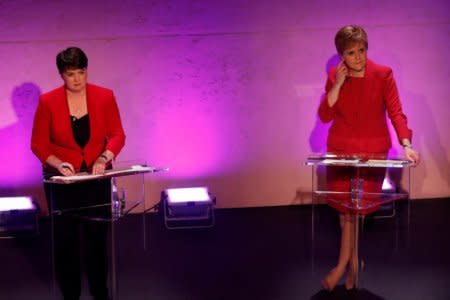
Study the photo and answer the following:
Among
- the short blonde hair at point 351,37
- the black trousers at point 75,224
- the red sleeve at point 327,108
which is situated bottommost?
the black trousers at point 75,224

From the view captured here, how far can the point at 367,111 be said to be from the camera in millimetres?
4121

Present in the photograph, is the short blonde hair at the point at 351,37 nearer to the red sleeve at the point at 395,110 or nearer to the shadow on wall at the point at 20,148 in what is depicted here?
the red sleeve at the point at 395,110

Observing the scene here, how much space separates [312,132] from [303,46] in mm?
838

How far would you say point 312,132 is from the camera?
658 centimetres

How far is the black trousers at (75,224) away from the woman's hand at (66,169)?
0.19 m

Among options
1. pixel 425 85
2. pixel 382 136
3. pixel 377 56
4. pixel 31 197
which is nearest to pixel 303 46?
pixel 377 56

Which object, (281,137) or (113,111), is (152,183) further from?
(113,111)

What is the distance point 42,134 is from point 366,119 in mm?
1952

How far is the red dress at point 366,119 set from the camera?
4.09 metres

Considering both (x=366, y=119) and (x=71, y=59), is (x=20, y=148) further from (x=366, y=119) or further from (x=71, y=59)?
(x=366, y=119)

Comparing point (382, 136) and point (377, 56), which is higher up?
point (377, 56)

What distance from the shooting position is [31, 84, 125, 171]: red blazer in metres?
3.94

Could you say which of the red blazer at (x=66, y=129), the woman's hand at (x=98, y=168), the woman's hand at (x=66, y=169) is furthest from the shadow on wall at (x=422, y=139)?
the woman's hand at (x=66, y=169)

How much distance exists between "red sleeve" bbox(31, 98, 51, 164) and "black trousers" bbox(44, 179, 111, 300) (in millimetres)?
188
